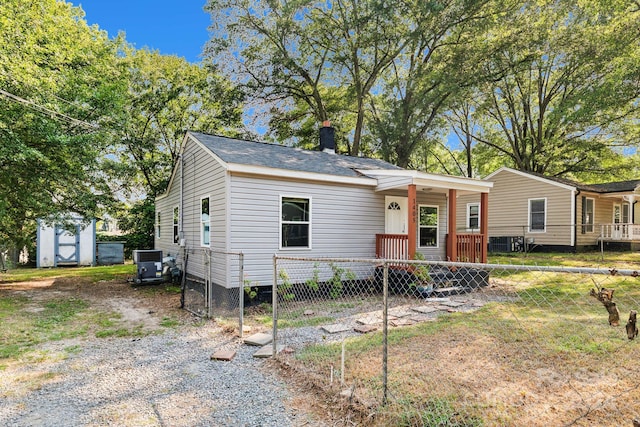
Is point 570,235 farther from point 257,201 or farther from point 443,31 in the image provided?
point 257,201

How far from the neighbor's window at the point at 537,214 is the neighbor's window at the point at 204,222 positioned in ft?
49.2

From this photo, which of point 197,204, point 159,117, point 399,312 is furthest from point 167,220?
point 399,312

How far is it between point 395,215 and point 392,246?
48.8 inches

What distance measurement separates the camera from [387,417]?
2.83 metres

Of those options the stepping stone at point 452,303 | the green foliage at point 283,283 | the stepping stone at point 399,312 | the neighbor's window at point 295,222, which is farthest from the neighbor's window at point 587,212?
the green foliage at point 283,283

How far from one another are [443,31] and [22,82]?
54.5 ft

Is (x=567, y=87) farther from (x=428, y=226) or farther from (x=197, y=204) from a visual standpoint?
(x=197, y=204)

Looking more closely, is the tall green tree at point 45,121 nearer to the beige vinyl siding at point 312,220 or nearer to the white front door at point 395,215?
the beige vinyl siding at point 312,220

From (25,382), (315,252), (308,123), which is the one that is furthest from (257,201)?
(308,123)

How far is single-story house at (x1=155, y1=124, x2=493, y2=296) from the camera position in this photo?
25.2 feet

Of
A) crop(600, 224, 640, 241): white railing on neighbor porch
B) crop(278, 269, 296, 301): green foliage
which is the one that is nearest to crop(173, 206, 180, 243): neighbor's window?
crop(278, 269, 296, 301): green foliage

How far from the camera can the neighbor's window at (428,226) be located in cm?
1052

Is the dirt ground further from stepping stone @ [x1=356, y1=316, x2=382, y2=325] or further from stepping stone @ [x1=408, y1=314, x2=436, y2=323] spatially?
stepping stone @ [x1=408, y1=314, x2=436, y2=323]

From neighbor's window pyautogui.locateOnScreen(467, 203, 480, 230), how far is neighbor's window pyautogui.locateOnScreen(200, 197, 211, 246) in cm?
1418
